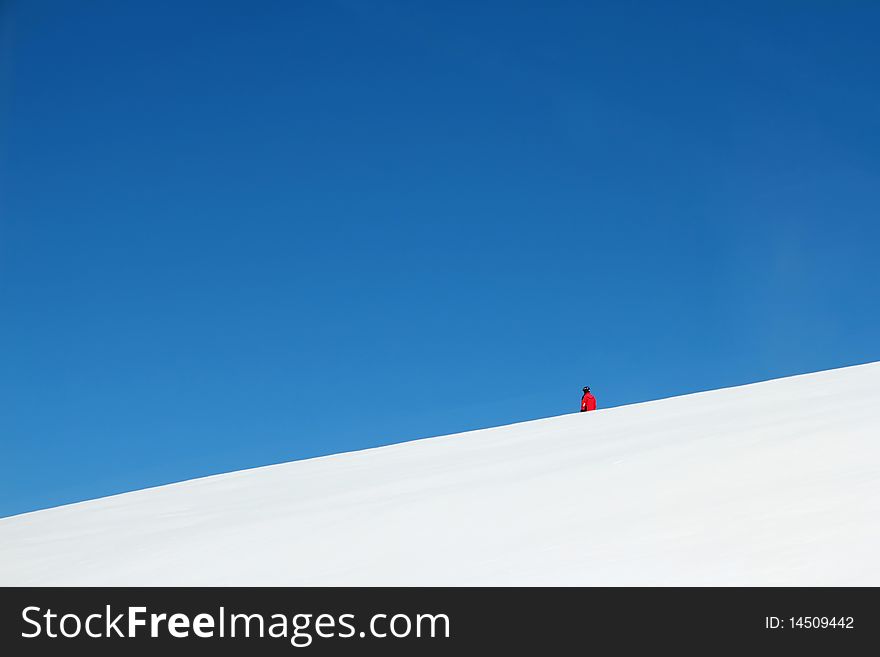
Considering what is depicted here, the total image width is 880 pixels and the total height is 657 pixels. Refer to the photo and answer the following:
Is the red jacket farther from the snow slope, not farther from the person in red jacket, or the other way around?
the snow slope

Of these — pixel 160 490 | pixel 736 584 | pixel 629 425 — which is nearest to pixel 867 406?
pixel 629 425

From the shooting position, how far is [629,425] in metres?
7.96

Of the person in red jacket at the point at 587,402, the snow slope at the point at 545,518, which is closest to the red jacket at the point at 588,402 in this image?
the person in red jacket at the point at 587,402

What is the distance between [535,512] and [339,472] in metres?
3.59

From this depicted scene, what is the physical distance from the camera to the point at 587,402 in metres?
11.1

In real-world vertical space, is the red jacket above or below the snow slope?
above

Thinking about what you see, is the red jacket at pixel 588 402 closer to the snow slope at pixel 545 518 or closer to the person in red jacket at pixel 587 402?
the person in red jacket at pixel 587 402

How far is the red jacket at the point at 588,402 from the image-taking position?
11.1m

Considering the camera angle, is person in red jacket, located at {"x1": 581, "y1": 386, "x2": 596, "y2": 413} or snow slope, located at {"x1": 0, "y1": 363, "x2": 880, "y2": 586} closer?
snow slope, located at {"x1": 0, "y1": 363, "x2": 880, "y2": 586}

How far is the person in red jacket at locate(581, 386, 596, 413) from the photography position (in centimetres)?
1109

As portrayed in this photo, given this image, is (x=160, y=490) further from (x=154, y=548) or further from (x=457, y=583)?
(x=457, y=583)

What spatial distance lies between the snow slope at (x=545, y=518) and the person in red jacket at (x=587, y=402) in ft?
10.3

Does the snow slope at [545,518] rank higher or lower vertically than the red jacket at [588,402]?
lower

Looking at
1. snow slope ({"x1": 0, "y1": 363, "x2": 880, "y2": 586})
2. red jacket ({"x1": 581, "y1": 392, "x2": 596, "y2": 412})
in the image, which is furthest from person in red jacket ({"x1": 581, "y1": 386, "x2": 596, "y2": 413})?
snow slope ({"x1": 0, "y1": 363, "x2": 880, "y2": 586})
